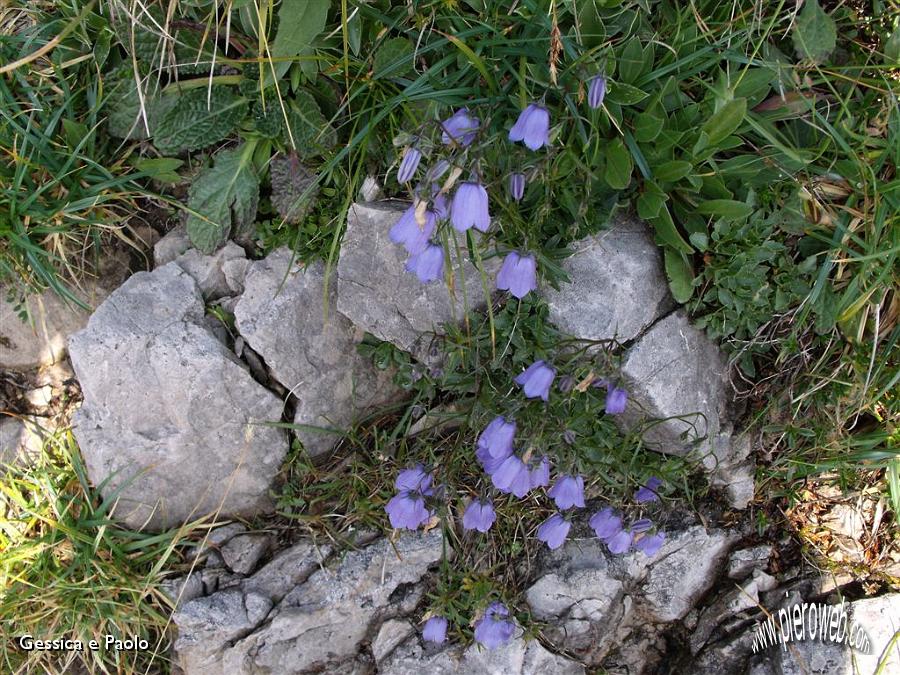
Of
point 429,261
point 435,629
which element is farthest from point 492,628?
point 429,261

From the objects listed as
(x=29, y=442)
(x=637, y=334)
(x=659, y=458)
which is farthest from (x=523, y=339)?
(x=29, y=442)

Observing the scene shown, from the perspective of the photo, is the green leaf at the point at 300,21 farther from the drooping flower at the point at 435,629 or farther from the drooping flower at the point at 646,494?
the drooping flower at the point at 435,629

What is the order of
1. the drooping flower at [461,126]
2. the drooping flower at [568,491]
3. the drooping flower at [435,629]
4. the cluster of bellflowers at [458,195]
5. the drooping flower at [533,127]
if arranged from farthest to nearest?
the drooping flower at [435,629] → the drooping flower at [568,491] → the drooping flower at [461,126] → the drooping flower at [533,127] → the cluster of bellflowers at [458,195]

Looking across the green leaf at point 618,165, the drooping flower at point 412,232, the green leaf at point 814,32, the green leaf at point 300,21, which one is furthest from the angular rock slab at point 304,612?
the green leaf at point 814,32

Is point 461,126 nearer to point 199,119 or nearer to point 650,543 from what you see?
point 199,119

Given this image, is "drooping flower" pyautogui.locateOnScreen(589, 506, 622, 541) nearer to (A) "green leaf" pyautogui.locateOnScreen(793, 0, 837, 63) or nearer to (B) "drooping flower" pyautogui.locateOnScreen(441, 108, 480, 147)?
(B) "drooping flower" pyautogui.locateOnScreen(441, 108, 480, 147)

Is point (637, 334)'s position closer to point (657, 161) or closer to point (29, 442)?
point (657, 161)
